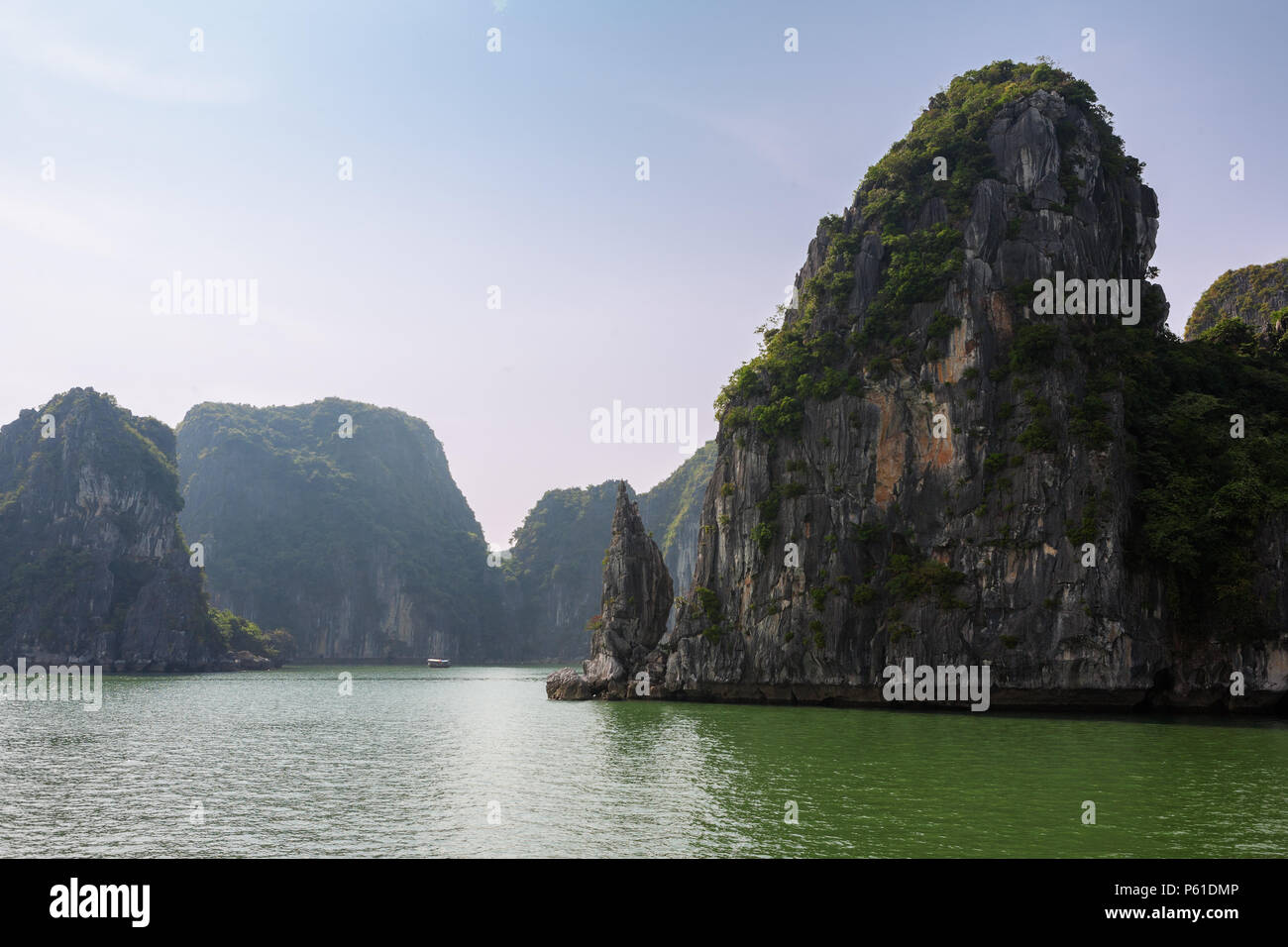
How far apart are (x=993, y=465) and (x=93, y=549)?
117 m

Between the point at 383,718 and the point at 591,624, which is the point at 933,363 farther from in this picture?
the point at 383,718

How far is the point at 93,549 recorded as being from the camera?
4628 inches

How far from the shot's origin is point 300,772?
28.5 m

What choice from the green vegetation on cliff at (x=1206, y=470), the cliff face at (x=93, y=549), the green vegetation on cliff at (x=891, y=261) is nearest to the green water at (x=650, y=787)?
the green vegetation on cliff at (x=1206, y=470)

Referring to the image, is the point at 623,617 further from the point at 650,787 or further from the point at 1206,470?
the point at 650,787

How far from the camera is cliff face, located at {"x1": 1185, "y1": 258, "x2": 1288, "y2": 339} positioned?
76250mm

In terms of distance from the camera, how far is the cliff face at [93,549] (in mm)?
110062

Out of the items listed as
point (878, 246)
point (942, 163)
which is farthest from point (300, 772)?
point (942, 163)

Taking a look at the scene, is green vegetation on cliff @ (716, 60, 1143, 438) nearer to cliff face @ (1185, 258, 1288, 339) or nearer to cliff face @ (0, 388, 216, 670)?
cliff face @ (1185, 258, 1288, 339)

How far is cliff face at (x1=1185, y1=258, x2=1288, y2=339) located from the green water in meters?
51.1

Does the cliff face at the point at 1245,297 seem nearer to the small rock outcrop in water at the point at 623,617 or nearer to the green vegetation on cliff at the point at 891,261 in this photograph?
the green vegetation on cliff at the point at 891,261

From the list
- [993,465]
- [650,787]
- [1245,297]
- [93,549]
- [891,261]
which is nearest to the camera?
[650,787]

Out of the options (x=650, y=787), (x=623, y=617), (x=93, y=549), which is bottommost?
(x=650, y=787)

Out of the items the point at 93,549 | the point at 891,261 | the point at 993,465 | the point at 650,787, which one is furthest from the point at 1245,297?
the point at 93,549
